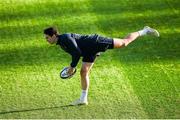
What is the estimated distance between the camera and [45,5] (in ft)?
41.6

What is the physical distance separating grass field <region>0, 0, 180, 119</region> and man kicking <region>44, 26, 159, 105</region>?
0.48 m

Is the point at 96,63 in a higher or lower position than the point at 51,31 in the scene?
lower

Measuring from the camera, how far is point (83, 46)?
28.1 ft

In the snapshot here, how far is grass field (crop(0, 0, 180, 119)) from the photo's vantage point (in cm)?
877

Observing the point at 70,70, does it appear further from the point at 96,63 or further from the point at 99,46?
the point at 96,63

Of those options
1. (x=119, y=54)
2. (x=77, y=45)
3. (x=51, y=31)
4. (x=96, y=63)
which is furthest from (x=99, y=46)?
(x=119, y=54)

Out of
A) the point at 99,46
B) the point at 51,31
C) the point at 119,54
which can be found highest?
the point at 51,31

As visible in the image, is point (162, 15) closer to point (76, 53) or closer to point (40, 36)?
point (40, 36)

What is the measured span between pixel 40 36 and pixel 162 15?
3004mm

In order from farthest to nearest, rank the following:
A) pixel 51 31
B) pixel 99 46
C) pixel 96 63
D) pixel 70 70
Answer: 1. pixel 96 63
2. pixel 99 46
3. pixel 70 70
4. pixel 51 31

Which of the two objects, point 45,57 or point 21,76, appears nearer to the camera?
point 21,76

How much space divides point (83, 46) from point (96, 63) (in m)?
1.74

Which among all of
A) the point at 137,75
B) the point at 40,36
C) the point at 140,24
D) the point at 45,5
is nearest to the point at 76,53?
the point at 137,75

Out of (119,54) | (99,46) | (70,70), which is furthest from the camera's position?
(119,54)
